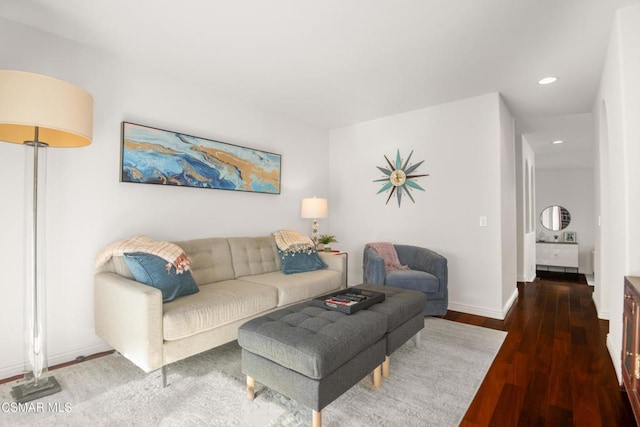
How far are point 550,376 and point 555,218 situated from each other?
7108mm

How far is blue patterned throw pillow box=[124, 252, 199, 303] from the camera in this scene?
7.24 feet

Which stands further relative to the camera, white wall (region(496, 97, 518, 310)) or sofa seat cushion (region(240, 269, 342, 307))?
white wall (region(496, 97, 518, 310))

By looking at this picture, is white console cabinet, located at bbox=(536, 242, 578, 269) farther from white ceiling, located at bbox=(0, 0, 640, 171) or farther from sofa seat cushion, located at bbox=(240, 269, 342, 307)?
sofa seat cushion, located at bbox=(240, 269, 342, 307)

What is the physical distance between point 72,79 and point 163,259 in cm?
157

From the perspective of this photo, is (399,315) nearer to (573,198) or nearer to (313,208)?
(313,208)

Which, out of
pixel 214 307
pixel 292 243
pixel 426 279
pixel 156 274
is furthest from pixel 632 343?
pixel 156 274

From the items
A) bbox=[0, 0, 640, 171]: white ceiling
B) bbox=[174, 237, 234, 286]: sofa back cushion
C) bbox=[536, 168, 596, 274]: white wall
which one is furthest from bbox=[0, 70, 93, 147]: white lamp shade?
bbox=[536, 168, 596, 274]: white wall

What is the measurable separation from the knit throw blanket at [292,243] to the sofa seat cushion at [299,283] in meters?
0.27

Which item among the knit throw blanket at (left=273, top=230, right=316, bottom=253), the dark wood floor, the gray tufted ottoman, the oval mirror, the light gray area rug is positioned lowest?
the dark wood floor

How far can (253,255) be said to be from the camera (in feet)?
11.2

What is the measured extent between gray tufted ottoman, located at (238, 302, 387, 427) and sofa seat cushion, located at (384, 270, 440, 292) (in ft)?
4.48

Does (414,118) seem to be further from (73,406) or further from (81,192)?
(73,406)

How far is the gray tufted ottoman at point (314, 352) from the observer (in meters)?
1.55

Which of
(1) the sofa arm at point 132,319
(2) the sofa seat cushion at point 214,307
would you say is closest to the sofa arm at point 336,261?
(2) the sofa seat cushion at point 214,307
